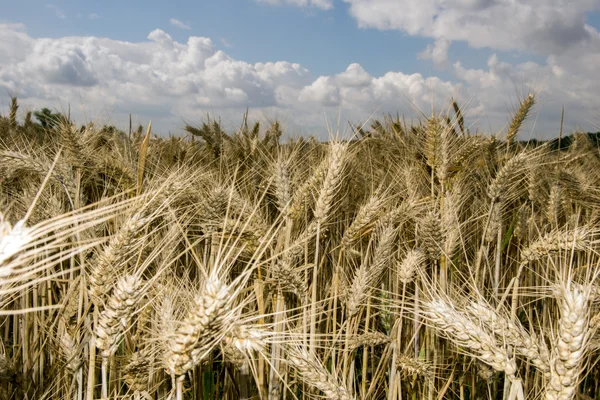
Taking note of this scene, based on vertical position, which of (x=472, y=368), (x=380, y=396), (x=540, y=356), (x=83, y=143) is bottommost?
(x=380, y=396)

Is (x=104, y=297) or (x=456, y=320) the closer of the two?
Answer: (x=456, y=320)

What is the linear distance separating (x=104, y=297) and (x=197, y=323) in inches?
22.0

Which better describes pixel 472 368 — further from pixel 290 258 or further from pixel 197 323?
pixel 197 323

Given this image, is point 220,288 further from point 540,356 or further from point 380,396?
point 380,396

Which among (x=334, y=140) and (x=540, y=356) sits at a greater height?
(x=334, y=140)

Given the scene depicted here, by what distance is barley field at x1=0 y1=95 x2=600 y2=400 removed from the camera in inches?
51.5

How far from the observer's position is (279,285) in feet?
6.61

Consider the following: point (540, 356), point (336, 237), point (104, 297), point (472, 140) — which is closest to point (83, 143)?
point (104, 297)

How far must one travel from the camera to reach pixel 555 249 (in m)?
2.10

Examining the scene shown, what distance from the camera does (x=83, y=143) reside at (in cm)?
254

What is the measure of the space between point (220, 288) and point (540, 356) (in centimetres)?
95

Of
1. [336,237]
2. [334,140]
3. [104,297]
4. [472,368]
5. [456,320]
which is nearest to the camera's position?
[456,320]

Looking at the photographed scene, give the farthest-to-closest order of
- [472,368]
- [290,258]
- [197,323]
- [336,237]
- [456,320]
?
[336,237] < [472,368] < [290,258] < [456,320] < [197,323]

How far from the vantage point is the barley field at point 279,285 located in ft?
4.29
